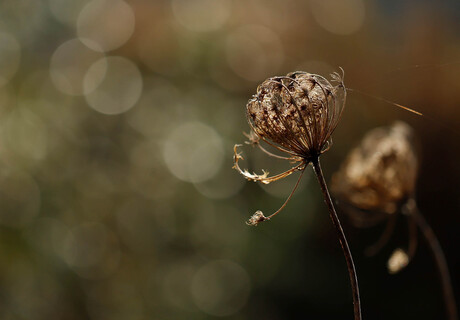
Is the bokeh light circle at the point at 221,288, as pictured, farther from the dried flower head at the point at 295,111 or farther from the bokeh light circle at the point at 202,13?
the dried flower head at the point at 295,111

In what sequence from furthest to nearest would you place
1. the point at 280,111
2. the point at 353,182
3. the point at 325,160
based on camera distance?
1. the point at 325,160
2. the point at 353,182
3. the point at 280,111

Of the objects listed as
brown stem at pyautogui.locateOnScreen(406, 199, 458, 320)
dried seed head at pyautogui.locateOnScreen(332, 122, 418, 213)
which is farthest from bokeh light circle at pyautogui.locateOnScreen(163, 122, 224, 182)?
brown stem at pyautogui.locateOnScreen(406, 199, 458, 320)

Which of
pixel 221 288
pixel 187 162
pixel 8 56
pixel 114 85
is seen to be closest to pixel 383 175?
pixel 221 288

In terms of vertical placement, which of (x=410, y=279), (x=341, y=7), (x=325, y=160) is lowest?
(x=410, y=279)

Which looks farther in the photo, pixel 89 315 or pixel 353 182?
pixel 89 315

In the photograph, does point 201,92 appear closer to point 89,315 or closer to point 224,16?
point 224,16

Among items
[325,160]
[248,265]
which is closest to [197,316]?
[248,265]
